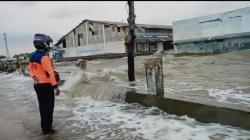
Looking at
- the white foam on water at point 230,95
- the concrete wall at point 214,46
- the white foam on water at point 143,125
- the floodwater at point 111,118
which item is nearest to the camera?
the white foam on water at point 143,125

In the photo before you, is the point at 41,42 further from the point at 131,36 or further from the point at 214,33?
the point at 214,33

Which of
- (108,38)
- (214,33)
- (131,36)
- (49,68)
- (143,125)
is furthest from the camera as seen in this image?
(108,38)

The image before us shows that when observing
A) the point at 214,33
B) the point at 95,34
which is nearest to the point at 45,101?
the point at 214,33

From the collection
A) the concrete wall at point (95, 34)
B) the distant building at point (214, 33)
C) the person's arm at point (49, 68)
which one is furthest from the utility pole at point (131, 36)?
the concrete wall at point (95, 34)

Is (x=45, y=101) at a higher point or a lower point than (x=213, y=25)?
lower

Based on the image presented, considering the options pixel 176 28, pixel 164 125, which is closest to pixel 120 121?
pixel 164 125

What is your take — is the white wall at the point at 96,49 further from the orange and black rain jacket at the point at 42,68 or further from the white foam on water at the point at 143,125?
the orange and black rain jacket at the point at 42,68

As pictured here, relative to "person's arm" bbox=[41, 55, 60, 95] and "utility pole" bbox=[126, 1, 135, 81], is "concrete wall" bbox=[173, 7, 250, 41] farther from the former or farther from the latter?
"person's arm" bbox=[41, 55, 60, 95]

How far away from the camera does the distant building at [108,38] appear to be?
51250 millimetres

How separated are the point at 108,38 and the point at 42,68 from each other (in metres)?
47.6

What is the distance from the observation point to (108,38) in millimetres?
53531

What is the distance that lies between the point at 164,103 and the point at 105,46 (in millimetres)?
46794

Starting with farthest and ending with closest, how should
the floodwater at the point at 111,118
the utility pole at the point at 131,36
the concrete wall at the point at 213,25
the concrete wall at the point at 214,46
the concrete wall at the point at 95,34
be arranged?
the concrete wall at the point at 95,34 → the concrete wall at the point at 214,46 → the concrete wall at the point at 213,25 → the utility pole at the point at 131,36 → the floodwater at the point at 111,118

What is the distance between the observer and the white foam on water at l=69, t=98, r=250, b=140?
585 centimetres
